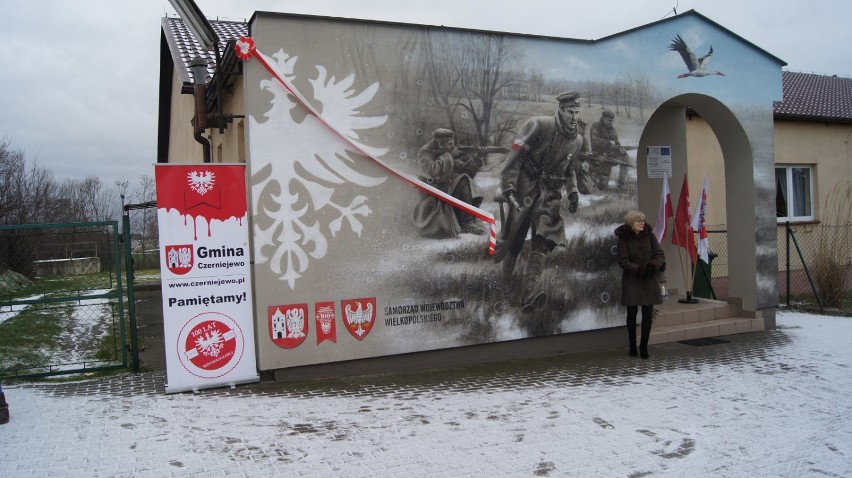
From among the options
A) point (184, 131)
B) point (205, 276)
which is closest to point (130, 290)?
point (205, 276)

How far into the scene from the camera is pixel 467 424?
19.3 ft

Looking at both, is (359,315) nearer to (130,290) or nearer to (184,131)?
(130,290)

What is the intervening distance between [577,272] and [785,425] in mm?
3447

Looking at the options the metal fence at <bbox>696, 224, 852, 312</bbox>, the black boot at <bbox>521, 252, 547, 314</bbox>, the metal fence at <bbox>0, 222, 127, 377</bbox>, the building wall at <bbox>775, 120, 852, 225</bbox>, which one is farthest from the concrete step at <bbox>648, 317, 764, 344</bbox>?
the building wall at <bbox>775, 120, 852, 225</bbox>

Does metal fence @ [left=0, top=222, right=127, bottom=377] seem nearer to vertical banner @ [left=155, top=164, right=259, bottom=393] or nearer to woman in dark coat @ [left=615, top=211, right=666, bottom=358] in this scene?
vertical banner @ [left=155, top=164, right=259, bottom=393]

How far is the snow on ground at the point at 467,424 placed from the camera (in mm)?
4922

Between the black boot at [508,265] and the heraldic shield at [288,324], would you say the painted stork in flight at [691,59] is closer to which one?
the black boot at [508,265]

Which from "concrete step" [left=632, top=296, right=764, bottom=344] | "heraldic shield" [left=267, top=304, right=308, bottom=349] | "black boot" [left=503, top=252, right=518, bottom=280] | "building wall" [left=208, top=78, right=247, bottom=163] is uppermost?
"building wall" [left=208, top=78, right=247, bottom=163]

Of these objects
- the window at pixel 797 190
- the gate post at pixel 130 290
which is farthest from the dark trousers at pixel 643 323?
the window at pixel 797 190

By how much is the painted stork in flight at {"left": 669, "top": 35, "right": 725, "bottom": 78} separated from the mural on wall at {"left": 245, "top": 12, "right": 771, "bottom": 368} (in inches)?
2.4

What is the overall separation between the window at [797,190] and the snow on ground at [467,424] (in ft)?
33.5

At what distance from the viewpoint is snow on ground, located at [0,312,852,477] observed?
→ 4922 mm

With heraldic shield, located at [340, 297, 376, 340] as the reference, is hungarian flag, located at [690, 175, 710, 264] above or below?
above

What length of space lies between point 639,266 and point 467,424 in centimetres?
362
